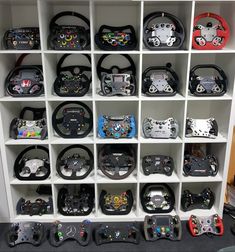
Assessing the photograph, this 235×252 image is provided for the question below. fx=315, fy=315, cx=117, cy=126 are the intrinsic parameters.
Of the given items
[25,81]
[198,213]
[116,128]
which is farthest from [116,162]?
[25,81]

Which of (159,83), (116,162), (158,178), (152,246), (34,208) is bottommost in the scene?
(152,246)

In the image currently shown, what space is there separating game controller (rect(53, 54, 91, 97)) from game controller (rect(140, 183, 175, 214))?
89 centimetres

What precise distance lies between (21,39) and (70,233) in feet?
4.38

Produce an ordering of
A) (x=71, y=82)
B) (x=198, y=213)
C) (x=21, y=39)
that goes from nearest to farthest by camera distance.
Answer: (x=21, y=39) < (x=71, y=82) < (x=198, y=213)

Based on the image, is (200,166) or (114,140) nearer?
(114,140)

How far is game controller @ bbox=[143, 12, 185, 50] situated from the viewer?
2.04 meters

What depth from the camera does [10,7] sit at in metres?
2.18

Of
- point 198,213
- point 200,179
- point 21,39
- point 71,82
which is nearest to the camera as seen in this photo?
point 21,39

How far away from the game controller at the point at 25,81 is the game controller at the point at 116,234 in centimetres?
103

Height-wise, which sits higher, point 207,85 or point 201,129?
point 207,85

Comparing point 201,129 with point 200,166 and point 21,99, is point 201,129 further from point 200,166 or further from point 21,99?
point 21,99

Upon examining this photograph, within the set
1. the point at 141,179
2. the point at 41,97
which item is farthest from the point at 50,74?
the point at 141,179

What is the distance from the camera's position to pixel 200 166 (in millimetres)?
2291

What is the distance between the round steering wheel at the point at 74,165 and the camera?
226 cm
